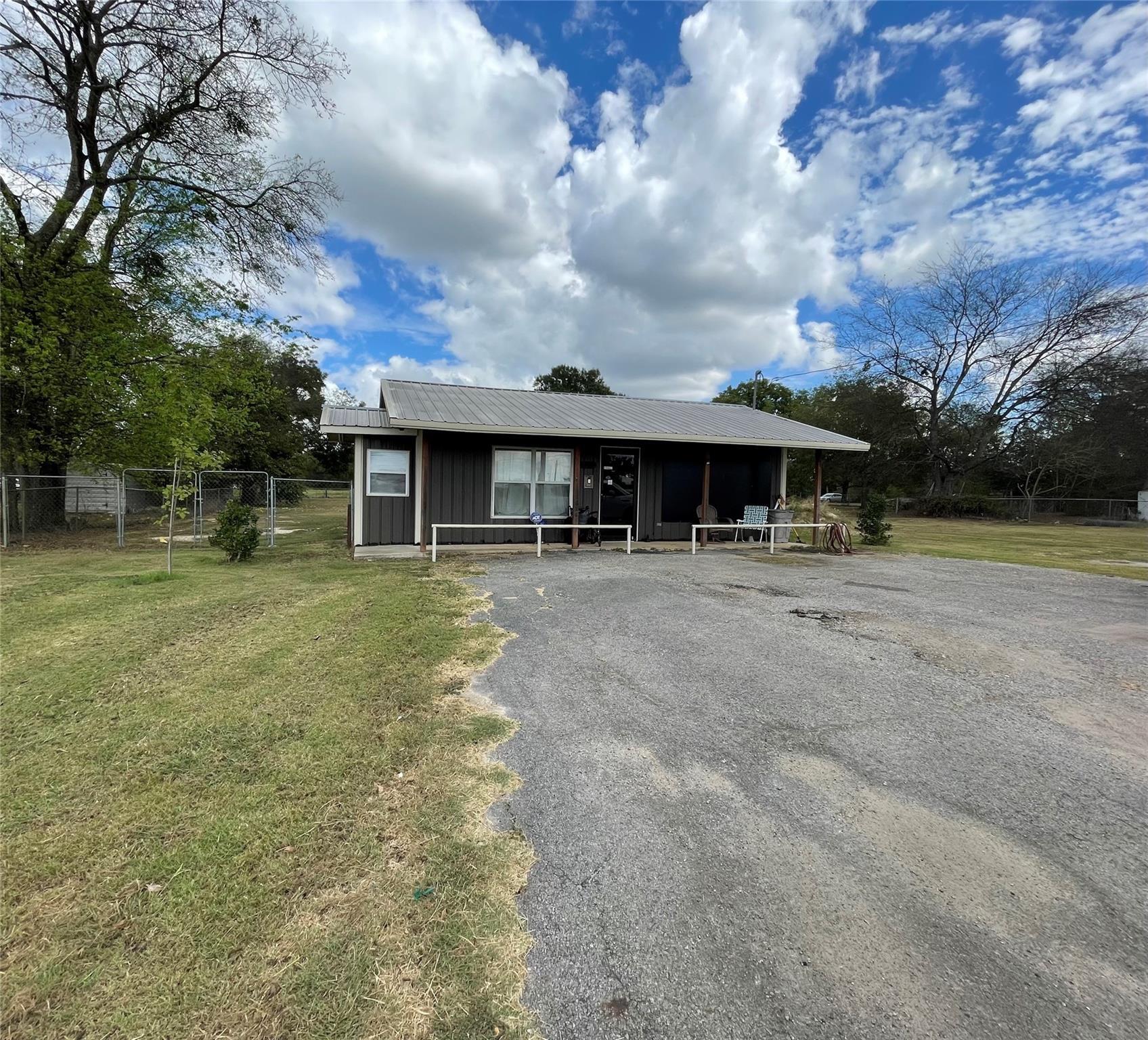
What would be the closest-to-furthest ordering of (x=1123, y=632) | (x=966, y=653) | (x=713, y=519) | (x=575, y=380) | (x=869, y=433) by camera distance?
(x=966, y=653) < (x=1123, y=632) < (x=713, y=519) < (x=869, y=433) < (x=575, y=380)

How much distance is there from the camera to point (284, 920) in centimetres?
171

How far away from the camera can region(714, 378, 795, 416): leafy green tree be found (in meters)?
46.8

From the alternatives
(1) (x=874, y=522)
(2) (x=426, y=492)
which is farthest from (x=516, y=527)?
(1) (x=874, y=522)

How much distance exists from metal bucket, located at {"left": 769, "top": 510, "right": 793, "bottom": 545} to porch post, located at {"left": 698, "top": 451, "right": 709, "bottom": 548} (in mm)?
1602

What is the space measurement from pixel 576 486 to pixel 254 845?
877cm

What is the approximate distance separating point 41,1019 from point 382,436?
29.7 ft

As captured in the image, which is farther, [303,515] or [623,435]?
[303,515]

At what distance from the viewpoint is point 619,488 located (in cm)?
1160

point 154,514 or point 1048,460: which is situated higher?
point 1048,460

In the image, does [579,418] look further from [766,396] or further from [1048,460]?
[766,396]

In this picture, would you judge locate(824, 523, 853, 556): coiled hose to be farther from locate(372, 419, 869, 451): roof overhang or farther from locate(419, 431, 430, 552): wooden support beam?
locate(419, 431, 430, 552): wooden support beam

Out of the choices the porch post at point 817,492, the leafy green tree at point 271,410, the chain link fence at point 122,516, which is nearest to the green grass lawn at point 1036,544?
the porch post at point 817,492

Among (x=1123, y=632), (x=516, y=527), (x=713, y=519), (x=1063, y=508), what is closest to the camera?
(x=1123, y=632)

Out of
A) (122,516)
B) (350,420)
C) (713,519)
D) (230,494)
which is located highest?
(350,420)
